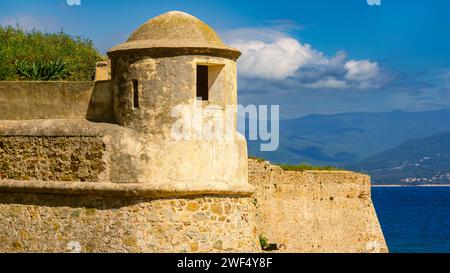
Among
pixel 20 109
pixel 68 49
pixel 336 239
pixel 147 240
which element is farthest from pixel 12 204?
pixel 336 239

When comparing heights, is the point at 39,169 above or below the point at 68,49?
below

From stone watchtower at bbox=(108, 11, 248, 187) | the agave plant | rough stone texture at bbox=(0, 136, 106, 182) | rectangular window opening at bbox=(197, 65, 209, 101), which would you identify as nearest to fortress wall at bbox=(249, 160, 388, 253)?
the agave plant

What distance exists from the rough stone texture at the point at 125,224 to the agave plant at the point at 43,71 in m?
7.66

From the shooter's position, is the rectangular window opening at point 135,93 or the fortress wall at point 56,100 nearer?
the rectangular window opening at point 135,93

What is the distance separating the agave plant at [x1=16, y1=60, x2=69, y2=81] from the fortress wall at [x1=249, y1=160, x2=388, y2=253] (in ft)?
19.9

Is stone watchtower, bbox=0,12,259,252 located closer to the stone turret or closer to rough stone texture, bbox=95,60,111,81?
the stone turret

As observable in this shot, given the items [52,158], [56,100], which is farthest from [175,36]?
[52,158]

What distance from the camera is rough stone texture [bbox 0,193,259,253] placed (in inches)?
508

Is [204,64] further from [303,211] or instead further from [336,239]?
[336,239]

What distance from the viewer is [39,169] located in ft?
45.1

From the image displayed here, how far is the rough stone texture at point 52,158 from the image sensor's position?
13.2 m

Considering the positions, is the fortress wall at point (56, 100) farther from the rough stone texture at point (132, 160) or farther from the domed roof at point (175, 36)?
the domed roof at point (175, 36)

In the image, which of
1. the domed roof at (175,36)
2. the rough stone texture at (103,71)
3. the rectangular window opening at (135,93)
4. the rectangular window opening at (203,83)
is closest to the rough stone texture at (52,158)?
the rectangular window opening at (135,93)
